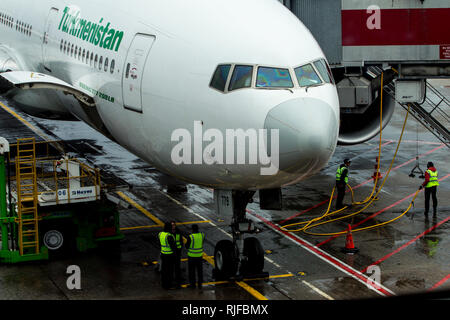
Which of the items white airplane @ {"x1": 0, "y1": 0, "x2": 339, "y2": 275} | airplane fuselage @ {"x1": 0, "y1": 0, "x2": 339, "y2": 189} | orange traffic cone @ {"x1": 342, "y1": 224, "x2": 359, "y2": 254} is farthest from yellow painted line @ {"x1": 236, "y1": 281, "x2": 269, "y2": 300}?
orange traffic cone @ {"x1": 342, "y1": 224, "x2": 359, "y2": 254}

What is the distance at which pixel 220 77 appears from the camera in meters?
10.3

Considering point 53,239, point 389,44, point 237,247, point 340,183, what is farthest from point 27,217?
point 389,44

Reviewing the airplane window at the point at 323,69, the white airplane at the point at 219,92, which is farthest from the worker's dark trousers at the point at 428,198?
the airplane window at the point at 323,69

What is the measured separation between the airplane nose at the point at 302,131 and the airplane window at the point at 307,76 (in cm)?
41

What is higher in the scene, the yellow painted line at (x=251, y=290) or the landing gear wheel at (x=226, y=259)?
the landing gear wheel at (x=226, y=259)

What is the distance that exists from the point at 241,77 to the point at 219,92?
428 mm

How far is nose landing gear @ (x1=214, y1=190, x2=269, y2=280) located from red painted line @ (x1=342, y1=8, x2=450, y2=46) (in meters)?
8.99

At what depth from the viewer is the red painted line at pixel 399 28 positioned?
61.9 ft

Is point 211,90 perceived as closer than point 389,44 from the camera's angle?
Yes

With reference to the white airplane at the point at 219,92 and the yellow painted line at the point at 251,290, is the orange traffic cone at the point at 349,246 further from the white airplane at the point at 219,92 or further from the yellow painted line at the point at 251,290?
the yellow painted line at the point at 251,290

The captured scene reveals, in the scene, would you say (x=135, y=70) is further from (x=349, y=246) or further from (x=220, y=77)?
(x=349, y=246)

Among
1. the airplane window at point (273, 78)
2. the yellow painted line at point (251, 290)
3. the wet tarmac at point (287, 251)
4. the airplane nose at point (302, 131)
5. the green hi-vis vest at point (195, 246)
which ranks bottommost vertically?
the yellow painted line at point (251, 290)

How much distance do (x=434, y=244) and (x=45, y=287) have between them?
30.8ft
